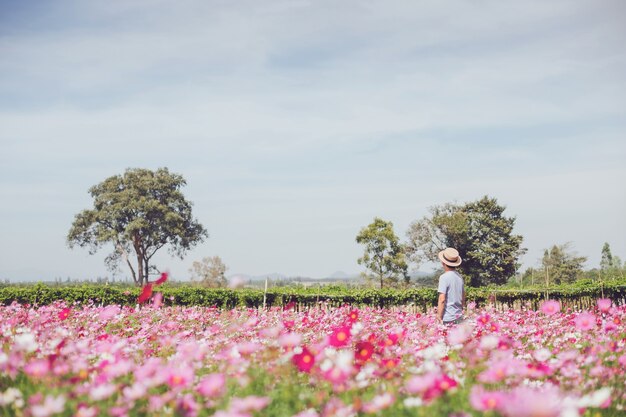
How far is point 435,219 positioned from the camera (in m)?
50.0

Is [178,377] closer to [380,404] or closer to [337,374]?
[337,374]

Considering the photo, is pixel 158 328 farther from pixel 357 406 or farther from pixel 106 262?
pixel 106 262

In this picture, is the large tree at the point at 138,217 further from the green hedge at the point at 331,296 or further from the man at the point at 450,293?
the man at the point at 450,293

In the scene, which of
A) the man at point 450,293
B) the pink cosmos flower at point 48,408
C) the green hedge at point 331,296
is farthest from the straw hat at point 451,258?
the green hedge at point 331,296

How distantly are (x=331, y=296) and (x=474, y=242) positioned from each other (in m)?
35.6

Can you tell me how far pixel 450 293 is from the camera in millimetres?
6691

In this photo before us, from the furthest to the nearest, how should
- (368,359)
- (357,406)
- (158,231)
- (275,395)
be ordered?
(158,231), (368,359), (275,395), (357,406)

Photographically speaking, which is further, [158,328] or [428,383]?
[158,328]

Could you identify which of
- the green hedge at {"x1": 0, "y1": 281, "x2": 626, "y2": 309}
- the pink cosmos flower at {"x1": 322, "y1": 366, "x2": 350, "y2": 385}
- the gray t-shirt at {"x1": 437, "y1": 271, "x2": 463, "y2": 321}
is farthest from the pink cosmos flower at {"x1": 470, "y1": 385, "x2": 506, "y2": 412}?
the green hedge at {"x1": 0, "y1": 281, "x2": 626, "y2": 309}

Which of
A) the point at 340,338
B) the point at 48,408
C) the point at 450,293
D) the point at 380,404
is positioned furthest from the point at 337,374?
the point at 450,293

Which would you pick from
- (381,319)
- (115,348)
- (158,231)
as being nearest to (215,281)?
(158,231)

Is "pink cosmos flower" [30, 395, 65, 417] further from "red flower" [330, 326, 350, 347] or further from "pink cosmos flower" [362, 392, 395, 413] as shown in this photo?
"red flower" [330, 326, 350, 347]

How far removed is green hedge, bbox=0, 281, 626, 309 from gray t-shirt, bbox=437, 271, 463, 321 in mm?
10448

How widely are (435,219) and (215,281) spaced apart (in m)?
21.2
